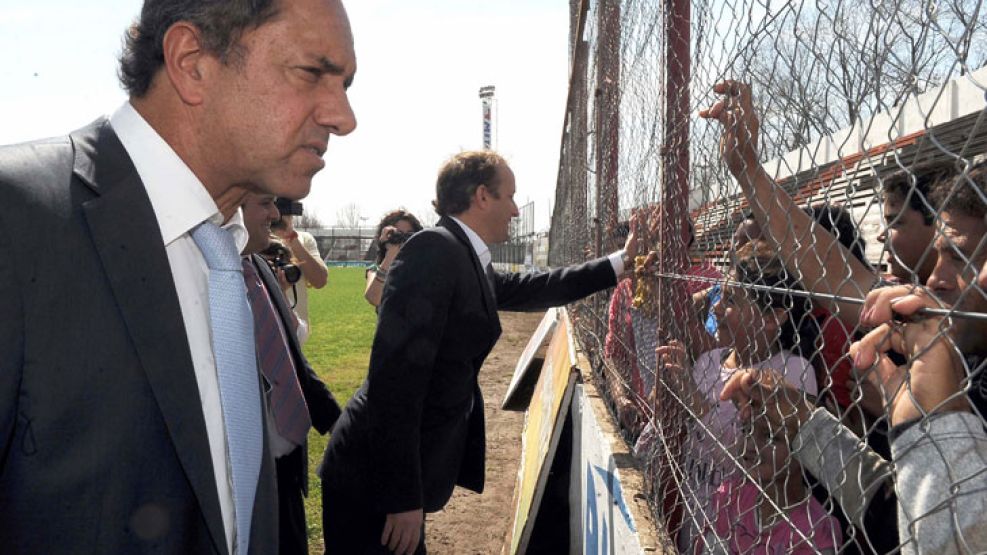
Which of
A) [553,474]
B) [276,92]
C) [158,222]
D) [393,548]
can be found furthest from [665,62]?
[553,474]

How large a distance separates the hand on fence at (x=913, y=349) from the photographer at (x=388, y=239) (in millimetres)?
5081

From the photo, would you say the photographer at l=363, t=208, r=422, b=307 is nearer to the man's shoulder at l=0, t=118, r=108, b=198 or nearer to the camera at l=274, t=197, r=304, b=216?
the camera at l=274, t=197, r=304, b=216

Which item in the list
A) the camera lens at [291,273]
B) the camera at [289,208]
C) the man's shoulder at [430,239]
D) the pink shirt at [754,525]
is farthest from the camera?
the camera lens at [291,273]

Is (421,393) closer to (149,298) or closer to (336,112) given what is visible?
(336,112)

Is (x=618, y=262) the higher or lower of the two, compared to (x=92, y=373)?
higher

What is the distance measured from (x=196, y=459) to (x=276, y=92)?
663 mm

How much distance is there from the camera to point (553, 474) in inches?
161

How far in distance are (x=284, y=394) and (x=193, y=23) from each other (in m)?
1.56

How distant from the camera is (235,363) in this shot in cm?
129

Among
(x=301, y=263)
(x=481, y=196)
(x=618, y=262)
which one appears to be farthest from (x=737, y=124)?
(x=301, y=263)

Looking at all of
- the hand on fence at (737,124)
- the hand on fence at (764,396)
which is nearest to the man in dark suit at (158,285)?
the hand on fence at (737,124)

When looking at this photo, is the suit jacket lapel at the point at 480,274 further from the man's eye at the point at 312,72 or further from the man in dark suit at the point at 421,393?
the man's eye at the point at 312,72

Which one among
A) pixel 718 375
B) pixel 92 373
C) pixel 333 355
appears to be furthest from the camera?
pixel 333 355

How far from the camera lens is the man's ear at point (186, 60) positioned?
4.00ft
